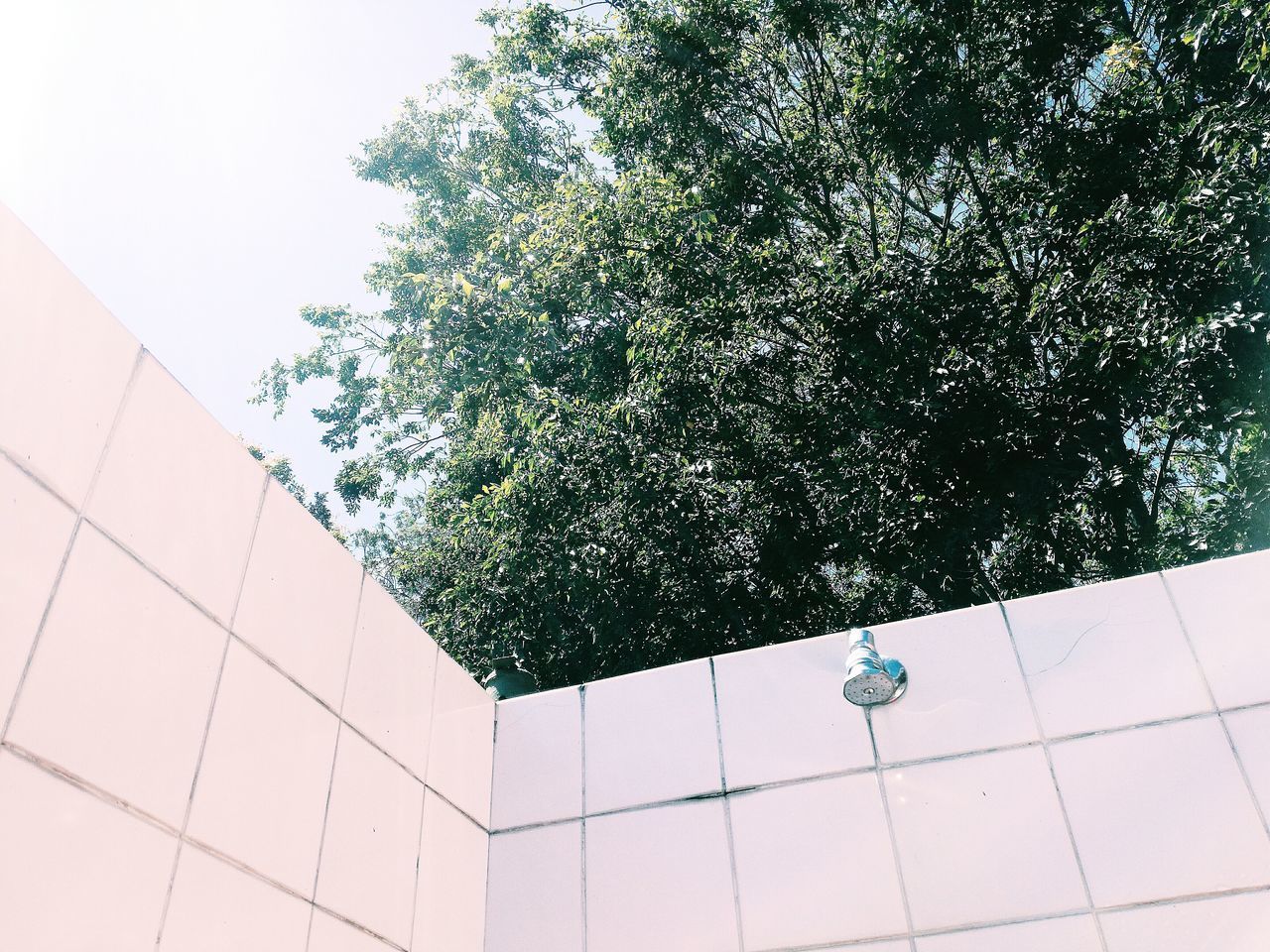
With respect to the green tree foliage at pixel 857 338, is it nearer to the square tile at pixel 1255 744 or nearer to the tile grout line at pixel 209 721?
the square tile at pixel 1255 744

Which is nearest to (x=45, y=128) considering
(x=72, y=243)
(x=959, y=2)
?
(x=72, y=243)

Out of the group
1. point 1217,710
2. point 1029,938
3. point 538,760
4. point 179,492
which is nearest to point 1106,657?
point 1217,710

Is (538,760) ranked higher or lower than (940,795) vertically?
higher

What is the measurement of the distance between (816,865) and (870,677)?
484mm

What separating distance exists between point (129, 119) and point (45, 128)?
3.90ft

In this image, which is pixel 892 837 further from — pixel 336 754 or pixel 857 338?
pixel 857 338

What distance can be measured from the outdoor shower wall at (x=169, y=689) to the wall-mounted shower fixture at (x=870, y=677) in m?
1.15

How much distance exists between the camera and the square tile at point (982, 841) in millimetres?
2152

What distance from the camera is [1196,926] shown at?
2002 millimetres

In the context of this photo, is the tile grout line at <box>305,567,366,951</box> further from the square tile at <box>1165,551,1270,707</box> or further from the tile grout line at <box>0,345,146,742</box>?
the square tile at <box>1165,551,1270,707</box>

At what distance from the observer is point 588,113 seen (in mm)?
9648

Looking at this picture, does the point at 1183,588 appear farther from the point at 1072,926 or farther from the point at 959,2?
the point at 959,2

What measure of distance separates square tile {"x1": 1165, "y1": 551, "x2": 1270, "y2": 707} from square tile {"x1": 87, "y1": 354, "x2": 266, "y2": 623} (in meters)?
2.17

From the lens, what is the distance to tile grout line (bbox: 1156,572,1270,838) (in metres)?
2.06
